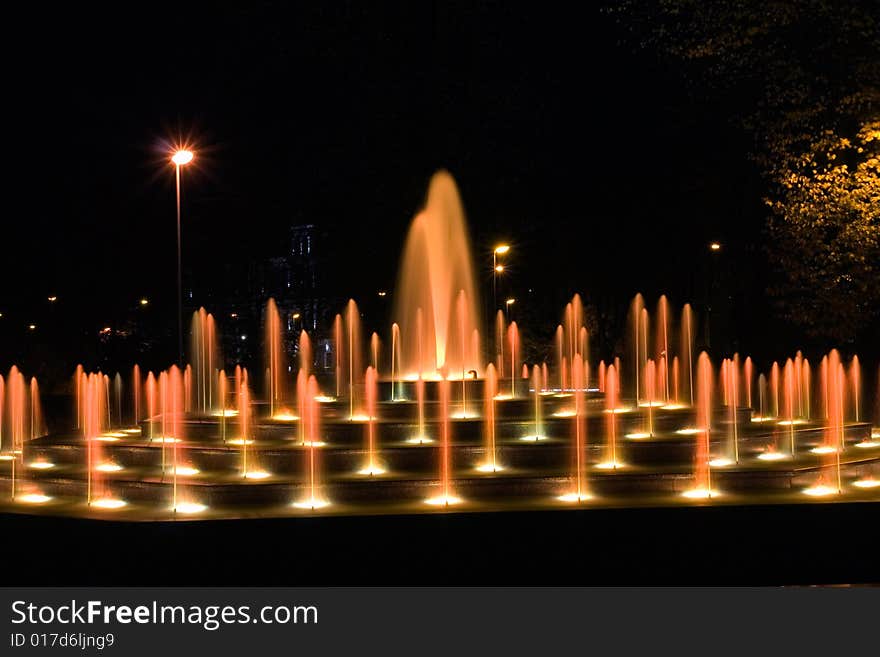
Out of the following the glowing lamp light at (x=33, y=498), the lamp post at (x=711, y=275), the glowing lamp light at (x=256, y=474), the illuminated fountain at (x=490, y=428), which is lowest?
the glowing lamp light at (x=33, y=498)

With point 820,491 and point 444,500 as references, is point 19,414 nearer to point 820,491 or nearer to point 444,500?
point 444,500

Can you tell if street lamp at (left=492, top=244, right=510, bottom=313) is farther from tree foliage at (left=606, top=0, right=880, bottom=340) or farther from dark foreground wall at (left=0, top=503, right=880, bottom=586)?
dark foreground wall at (left=0, top=503, right=880, bottom=586)

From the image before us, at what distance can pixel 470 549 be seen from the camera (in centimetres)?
1080

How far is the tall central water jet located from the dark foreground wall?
10.2 m

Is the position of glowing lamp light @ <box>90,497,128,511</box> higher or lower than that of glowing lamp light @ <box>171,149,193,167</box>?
lower

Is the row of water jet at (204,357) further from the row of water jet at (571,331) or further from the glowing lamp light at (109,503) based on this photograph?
the glowing lamp light at (109,503)

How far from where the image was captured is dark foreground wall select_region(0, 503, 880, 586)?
395 inches

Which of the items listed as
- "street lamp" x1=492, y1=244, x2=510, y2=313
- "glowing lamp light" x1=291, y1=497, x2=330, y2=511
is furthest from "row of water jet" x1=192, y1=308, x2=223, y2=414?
"glowing lamp light" x1=291, y1=497, x2=330, y2=511

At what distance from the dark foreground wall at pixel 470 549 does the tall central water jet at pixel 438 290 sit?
10.2 m

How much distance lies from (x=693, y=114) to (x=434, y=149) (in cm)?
743

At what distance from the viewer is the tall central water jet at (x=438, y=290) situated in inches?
868

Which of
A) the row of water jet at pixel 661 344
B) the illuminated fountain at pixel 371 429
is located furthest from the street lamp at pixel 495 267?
the illuminated fountain at pixel 371 429

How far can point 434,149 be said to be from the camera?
2872 centimetres

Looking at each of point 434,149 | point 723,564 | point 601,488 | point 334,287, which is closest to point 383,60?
point 434,149
